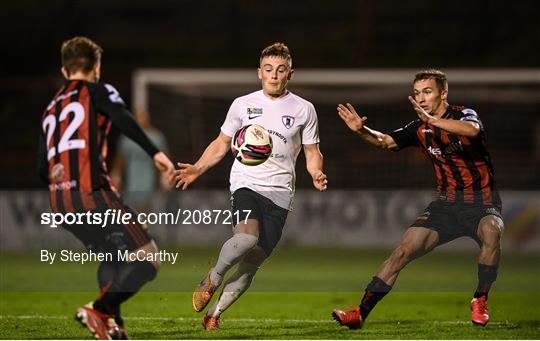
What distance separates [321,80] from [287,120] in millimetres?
8881

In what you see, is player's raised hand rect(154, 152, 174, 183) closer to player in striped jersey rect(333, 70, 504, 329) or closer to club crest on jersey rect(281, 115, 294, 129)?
club crest on jersey rect(281, 115, 294, 129)

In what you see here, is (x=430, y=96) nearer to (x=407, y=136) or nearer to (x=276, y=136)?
(x=407, y=136)

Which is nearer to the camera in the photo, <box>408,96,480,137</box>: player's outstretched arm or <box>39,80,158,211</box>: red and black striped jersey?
<box>39,80,158,211</box>: red and black striped jersey

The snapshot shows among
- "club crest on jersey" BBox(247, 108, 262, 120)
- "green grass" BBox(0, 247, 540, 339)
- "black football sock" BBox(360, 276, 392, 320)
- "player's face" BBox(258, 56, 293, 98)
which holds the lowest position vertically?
"green grass" BBox(0, 247, 540, 339)

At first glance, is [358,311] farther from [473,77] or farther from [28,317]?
[473,77]

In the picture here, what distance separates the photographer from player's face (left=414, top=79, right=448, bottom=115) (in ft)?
25.0

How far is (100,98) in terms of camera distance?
620cm

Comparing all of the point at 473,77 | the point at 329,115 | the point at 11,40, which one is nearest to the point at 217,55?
the point at 11,40

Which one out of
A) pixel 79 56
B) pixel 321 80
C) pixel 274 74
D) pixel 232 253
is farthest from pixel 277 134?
pixel 321 80

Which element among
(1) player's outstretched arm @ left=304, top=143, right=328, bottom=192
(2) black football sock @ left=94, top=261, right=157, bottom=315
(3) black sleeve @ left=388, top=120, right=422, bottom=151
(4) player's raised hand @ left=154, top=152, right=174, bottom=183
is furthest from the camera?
(3) black sleeve @ left=388, top=120, right=422, bottom=151

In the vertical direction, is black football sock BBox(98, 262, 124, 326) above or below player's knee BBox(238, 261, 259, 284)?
above

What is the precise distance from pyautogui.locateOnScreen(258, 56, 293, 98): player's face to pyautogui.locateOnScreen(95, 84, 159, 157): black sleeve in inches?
59.8

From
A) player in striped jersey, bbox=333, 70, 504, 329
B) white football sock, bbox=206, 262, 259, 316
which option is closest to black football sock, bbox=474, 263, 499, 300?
player in striped jersey, bbox=333, 70, 504, 329

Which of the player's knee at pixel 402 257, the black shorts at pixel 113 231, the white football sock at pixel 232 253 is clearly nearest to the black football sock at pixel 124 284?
the black shorts at pixel 113 231
